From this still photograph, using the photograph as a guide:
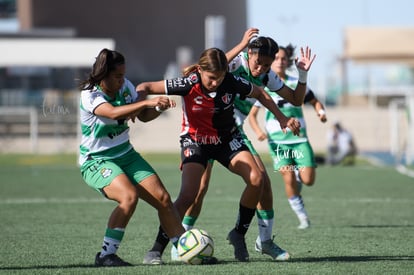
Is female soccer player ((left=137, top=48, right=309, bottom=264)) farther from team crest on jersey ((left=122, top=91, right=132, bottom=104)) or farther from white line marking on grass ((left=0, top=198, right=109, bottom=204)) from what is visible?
white line marking on grass ((left=0, top=198, right=109, bottom=204))

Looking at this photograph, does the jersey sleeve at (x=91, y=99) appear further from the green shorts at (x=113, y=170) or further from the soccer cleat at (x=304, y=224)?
the soccer cleat at (x=304, y=224)

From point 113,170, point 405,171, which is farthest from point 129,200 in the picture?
point 405,171

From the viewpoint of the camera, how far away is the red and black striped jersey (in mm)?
7941

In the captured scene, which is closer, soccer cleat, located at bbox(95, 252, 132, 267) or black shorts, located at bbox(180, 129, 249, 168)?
soccer cleat, located at bbox(95, 252, 132, 267)

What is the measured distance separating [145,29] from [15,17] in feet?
27.0

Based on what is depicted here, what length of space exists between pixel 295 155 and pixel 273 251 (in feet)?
11.3

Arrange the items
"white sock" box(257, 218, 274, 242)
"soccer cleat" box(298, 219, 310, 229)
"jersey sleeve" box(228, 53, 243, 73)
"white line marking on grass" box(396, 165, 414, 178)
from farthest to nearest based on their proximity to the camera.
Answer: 1. "white line marking on grass" box(396, 165, 414, 178)
2. "soccer cleat" box(298, 219, 310, 229)
3. "jersey sleeve" box(228, 53, 243, 73)
4. "white sock" box(257, 218, 274, 242)

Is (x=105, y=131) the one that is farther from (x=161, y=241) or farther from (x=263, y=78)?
(x=263, y=78)

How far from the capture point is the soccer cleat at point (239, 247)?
27.0ft

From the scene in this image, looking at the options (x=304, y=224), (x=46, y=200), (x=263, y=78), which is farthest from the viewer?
(x=46, y=200)

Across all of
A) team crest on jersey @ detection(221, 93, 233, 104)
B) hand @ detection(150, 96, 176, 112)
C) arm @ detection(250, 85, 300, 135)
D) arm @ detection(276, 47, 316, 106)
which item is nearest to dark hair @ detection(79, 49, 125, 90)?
hand @ detection(150, 96, 176, 112)

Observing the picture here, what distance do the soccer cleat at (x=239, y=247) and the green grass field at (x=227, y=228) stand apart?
0.27ft

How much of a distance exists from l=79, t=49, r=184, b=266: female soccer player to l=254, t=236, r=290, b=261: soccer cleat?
1026 mm

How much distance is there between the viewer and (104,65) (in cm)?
756
